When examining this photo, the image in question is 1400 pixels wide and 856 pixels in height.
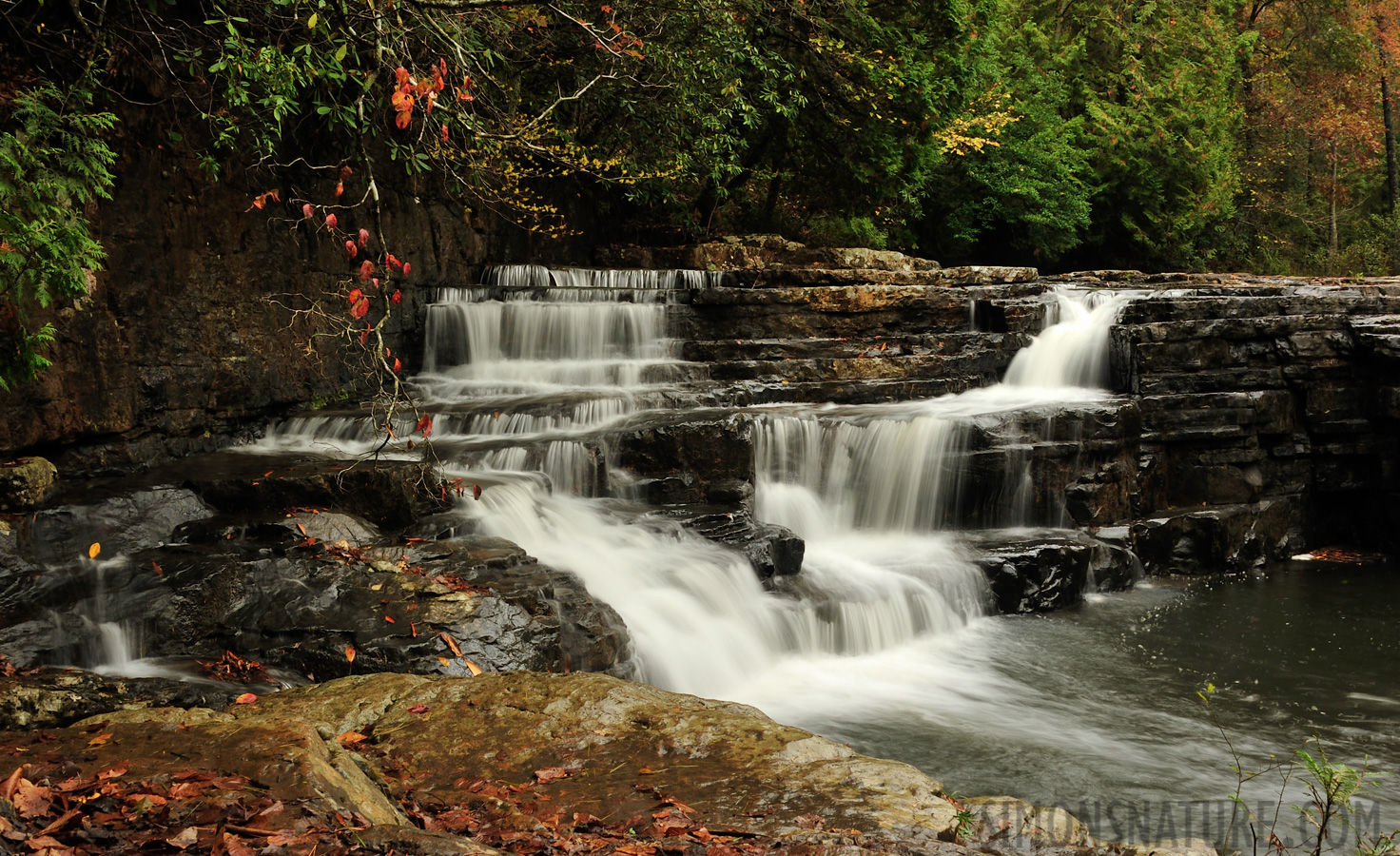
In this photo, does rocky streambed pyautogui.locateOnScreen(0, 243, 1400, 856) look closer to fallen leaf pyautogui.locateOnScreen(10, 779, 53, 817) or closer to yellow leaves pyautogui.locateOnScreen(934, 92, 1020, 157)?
fallen leaf pyautogui.locateOnScreen(10, 779, 53, 817)

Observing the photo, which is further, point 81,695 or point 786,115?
point 786,115

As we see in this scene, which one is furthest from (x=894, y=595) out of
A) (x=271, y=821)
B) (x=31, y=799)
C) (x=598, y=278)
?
(x=598, y=278)

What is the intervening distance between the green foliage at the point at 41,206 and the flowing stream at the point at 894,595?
262 cm

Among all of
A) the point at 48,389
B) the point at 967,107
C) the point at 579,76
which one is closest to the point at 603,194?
the point at 579,76

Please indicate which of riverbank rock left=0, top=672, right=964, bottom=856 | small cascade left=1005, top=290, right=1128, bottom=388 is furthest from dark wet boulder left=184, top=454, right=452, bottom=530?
small cascade left=1005, top=290, right=1128, bottom=388

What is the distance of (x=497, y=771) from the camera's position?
3592 millimetres

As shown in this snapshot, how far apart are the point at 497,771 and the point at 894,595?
4.70 meters

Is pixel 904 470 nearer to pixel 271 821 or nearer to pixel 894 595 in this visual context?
pixel 894 595

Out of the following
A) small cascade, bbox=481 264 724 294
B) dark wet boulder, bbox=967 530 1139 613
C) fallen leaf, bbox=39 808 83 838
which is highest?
small cascade, bbox=481 264 724 294

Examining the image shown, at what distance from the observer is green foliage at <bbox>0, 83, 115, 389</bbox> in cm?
579

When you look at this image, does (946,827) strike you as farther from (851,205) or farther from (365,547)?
(851,205)

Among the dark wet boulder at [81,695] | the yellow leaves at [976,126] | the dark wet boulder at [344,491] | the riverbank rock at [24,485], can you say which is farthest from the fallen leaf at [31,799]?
the yellow leaves at [976,126]

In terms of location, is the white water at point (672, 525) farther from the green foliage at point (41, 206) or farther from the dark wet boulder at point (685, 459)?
the green foliage at point (41, 206)

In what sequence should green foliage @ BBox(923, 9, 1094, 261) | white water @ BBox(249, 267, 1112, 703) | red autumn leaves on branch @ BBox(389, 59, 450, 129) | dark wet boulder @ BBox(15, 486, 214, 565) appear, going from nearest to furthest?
red autumn leaves on branch @ BBox(389, 59, 450, 129) → dark wet boulder @ BBox(15, 486, 214, 565) → white water @ BBox(249, 267, 1112, 703) → green foliage @ BBox(923, 9, 1094, 261)
